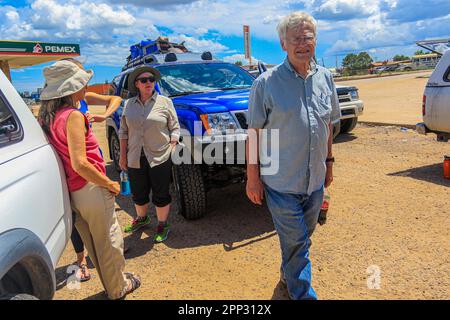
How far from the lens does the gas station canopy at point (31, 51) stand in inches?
979

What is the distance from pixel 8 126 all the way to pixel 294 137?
5.32ft

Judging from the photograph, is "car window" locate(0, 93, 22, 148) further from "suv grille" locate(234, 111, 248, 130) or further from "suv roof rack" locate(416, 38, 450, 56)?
"suv roof rack" locate(416, 38, 450, 56)

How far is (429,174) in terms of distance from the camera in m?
5.89

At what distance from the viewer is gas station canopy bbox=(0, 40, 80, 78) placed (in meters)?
24.9

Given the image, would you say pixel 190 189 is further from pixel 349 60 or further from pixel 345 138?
pixel 349 60

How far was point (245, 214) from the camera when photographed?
482 centimetres

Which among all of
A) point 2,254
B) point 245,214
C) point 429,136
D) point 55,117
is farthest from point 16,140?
point 429,136

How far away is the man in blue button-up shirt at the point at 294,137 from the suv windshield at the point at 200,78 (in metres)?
2.65

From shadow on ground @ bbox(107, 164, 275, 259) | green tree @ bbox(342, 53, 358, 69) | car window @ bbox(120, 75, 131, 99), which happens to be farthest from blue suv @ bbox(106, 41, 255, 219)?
green tree @ bbox(342, 53, 358, 69)

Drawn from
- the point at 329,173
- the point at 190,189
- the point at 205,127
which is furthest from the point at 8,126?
the point at 190,189

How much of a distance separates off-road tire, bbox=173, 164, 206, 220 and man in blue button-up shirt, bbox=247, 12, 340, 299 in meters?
1.64

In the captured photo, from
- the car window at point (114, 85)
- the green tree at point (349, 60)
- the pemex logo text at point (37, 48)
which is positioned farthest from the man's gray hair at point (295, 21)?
the green tree at point (349, 60)

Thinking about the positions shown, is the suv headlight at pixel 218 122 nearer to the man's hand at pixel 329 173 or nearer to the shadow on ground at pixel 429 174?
the man's hand at pixel 329 173

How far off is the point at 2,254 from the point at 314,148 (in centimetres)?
181
